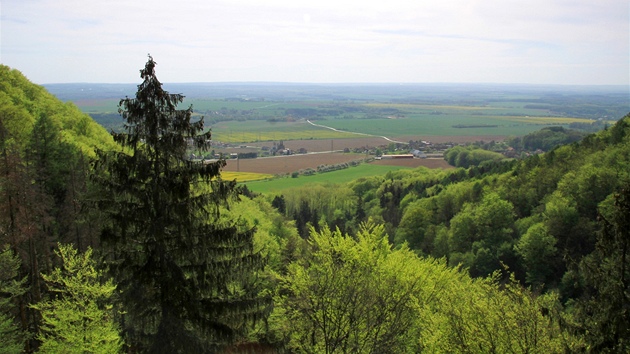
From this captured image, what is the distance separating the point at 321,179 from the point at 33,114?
64.3 meters

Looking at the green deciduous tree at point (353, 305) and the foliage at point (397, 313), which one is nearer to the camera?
the foliage at point (397, 313)

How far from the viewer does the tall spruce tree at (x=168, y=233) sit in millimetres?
11789

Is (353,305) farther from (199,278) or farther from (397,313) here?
(199,278)

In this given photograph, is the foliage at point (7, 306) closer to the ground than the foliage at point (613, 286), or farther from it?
closer to the ground

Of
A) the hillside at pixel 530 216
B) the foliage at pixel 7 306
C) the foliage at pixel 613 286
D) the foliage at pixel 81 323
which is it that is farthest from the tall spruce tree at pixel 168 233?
the hillside at pixel 530 216

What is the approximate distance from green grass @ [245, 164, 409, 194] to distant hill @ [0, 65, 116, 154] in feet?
133

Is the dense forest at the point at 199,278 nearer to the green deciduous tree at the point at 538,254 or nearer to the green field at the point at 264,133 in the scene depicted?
the green deciduous tree at the point at 538,254

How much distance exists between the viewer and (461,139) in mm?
161375

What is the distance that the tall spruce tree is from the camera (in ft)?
38.7

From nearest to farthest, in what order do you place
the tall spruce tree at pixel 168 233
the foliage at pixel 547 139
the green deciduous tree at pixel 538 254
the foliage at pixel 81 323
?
the tall spruce tree at pixel 168 233
the foliage at pixel 81 323
the green deciduous tree at pixel 538 254
the foliage at pixel 547 139

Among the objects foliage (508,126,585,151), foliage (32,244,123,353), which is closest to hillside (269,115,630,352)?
foliage (32,244,123,353)

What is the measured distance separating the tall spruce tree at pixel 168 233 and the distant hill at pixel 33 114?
2238 centimetres

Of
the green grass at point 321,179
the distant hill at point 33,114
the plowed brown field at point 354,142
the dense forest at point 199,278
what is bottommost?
the green grass at point 321,179

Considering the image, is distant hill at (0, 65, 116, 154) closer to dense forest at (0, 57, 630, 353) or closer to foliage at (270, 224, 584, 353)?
dense forest at (0, 57, 630, 353)
